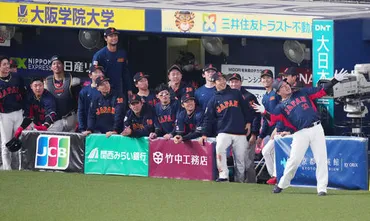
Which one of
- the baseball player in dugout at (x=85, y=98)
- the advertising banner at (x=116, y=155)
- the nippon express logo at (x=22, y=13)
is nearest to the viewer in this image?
the advertising banner at (x=116, y=155)

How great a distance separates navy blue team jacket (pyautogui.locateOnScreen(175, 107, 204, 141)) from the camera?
16.5 m

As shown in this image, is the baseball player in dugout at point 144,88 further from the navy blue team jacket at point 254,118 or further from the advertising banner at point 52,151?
the navy blue team jacket at point 254,118

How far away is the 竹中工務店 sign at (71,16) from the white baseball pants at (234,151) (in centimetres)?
257

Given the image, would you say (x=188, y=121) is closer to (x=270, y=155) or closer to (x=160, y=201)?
(x=270, y=155)

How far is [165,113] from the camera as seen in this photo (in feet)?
55.5

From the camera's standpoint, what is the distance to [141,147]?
16969 millimetres

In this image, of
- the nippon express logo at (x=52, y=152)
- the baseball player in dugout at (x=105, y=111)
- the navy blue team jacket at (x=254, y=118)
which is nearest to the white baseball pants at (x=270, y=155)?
the navy blue team jacket at (x=254, y=118)

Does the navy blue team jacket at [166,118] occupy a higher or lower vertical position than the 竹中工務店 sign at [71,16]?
lower

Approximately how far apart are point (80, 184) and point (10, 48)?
18.2ft

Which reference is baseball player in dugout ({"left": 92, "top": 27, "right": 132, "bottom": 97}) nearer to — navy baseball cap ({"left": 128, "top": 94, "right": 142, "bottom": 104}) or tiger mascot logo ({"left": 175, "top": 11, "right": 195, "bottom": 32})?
navy baseball cap ({"left": 128, "top": 94, "right": 142, "bottom": 104})

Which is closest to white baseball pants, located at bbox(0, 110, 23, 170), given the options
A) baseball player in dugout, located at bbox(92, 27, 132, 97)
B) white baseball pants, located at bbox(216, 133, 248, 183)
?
baseball player in dugout, located at bbox(92, 27, 132, 97)

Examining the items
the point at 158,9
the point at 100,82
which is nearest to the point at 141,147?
the point at 100,82

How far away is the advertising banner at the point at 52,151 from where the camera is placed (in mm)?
17453

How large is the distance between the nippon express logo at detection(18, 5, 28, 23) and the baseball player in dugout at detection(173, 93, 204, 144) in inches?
138
